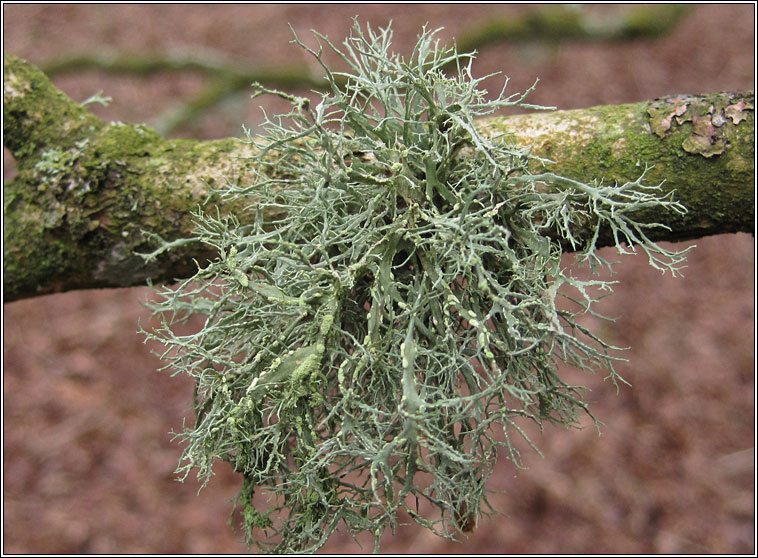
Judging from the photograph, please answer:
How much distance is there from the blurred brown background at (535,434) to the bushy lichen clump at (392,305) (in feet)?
6.23

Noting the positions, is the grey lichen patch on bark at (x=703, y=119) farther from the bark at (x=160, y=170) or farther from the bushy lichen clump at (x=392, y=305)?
the bushy lichen clump at (x=392, y=305)

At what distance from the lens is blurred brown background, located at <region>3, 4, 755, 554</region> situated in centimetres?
312

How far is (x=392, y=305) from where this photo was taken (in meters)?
1.12

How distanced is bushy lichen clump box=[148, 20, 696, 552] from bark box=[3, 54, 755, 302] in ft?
0.51

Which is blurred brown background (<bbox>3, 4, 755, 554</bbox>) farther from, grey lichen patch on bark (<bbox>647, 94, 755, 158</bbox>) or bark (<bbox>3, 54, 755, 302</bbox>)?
grey lichen patch on bark (<bbox>647, 94, 755, 158</bbox>)

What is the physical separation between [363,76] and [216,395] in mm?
663

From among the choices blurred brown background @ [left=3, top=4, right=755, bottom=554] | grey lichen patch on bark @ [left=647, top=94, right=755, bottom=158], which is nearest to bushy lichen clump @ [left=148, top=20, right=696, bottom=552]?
grey lichen patch on bark @ [left=647, top=94, right=755, bottom=158]

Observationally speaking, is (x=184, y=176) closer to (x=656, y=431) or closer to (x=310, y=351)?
(x=310, y=351)

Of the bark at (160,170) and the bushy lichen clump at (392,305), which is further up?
the bark at (160,170)

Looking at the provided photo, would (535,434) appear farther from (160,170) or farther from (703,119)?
(160,170)

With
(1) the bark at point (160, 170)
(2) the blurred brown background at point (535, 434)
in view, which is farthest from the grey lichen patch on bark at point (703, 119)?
(2) the blurred brown background at point (535, 434)

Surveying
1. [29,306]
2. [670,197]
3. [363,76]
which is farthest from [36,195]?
[29,306]

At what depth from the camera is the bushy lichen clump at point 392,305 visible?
1.07 metres

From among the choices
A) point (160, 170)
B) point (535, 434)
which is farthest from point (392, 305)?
point (535, 434)
